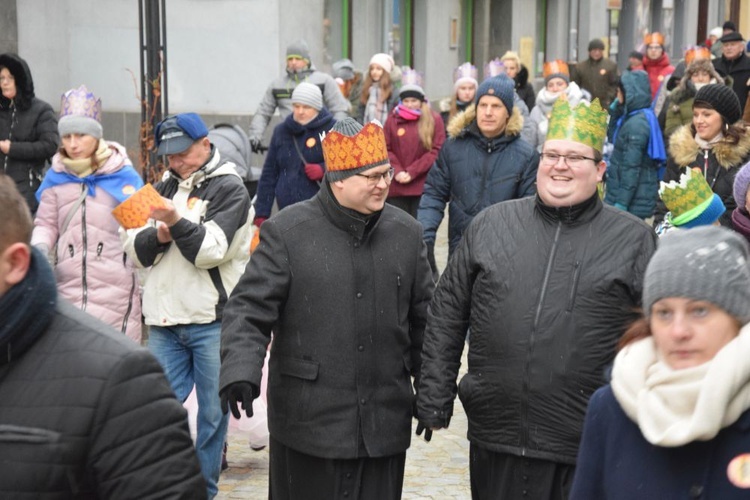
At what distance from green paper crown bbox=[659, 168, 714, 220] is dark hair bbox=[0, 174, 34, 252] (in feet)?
12.3

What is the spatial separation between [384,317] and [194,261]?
1.34 m

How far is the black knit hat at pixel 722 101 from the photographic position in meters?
8.24

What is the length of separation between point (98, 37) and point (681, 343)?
15847 millimetres

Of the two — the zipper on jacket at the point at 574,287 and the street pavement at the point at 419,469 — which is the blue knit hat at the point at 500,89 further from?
the zipper on jacket at the point at 574,287

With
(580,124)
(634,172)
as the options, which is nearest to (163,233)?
(580,124)

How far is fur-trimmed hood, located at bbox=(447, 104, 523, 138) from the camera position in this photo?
858cm

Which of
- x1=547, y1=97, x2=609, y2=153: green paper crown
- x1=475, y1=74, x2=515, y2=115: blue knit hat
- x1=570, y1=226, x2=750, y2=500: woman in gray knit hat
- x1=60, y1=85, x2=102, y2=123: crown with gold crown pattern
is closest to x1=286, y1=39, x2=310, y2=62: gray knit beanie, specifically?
x1=475, y1=74, x2=515, y2=115: blue knit hat

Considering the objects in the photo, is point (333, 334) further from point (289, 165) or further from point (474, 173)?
point (289, 165)

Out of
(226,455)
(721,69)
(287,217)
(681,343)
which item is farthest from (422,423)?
(721,69)

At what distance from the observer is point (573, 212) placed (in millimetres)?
5047

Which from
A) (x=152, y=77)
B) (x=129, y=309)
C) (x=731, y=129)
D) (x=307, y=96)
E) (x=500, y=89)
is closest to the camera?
(x=129, y=309)

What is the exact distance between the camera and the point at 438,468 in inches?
299

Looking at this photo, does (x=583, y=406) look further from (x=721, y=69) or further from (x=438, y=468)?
(x=721, y=69)

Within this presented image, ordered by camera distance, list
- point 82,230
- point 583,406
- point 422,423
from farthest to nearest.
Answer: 1. point 82,230
2. point 422,423
3. point 583,406
